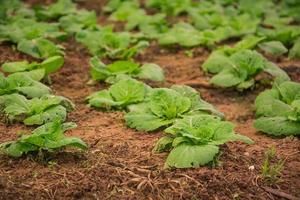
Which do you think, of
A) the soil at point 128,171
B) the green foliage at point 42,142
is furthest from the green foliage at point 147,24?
the green foliage at point 42,142

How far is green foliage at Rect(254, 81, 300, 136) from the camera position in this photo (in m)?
3.88

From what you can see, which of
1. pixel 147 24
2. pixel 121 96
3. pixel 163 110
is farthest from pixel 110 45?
pixel 163 110

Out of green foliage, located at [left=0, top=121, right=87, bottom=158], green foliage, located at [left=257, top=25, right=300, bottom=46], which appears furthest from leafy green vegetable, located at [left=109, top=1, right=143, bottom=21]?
green foliage, located at [left=0, top=121, right=87, bottom=158]

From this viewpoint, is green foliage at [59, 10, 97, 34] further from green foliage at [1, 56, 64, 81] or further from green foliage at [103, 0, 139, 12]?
green foliage at [1, 56, 64, 81]

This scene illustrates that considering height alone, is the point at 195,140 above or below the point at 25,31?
above

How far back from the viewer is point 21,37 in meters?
5.76

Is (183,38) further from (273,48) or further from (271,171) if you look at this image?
(271,171)

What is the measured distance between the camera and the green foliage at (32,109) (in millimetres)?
3801

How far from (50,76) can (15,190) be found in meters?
2.45

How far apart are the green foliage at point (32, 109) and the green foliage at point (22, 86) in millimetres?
154

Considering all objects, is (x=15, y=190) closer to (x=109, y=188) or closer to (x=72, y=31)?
(x=109, y=188)

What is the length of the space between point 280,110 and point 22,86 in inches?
93.6

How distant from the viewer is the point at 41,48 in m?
5.40

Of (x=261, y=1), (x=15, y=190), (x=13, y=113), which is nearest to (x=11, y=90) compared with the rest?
(x=13, y=113)
